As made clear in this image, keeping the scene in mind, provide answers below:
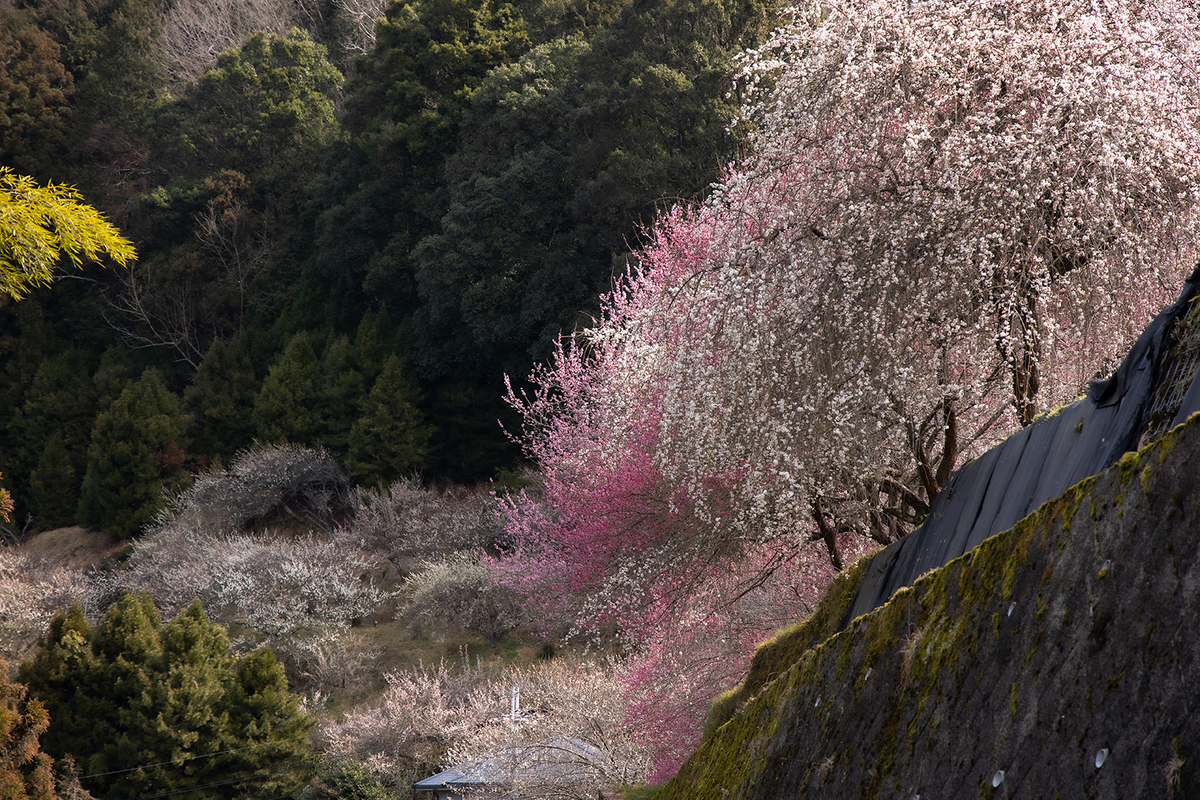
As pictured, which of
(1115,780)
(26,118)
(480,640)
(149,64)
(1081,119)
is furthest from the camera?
(149,64)

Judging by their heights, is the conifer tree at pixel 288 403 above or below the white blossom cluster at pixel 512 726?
above

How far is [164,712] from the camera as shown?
15.7m

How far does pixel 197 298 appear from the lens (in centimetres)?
3541

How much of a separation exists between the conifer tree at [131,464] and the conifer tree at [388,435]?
591cm

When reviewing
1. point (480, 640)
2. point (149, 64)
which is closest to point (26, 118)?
point (149, 64)

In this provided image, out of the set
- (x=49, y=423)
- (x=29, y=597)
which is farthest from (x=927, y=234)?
(x=49, y=423)

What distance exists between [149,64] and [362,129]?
1395 centimetres

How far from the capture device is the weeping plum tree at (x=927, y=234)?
524 centimetres

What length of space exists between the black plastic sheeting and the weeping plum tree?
206cm

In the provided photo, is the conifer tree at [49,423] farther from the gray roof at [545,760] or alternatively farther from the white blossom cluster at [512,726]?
Answer: the gray roof at [545,760]

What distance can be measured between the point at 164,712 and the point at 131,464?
49.1ft

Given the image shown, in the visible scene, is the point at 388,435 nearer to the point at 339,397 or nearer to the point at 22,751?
the point at 339,397

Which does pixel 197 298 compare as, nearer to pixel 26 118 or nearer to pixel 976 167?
pixel 26 118

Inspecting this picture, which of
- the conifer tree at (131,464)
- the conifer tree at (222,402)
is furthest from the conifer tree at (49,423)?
the conifer tree at (222,402)
